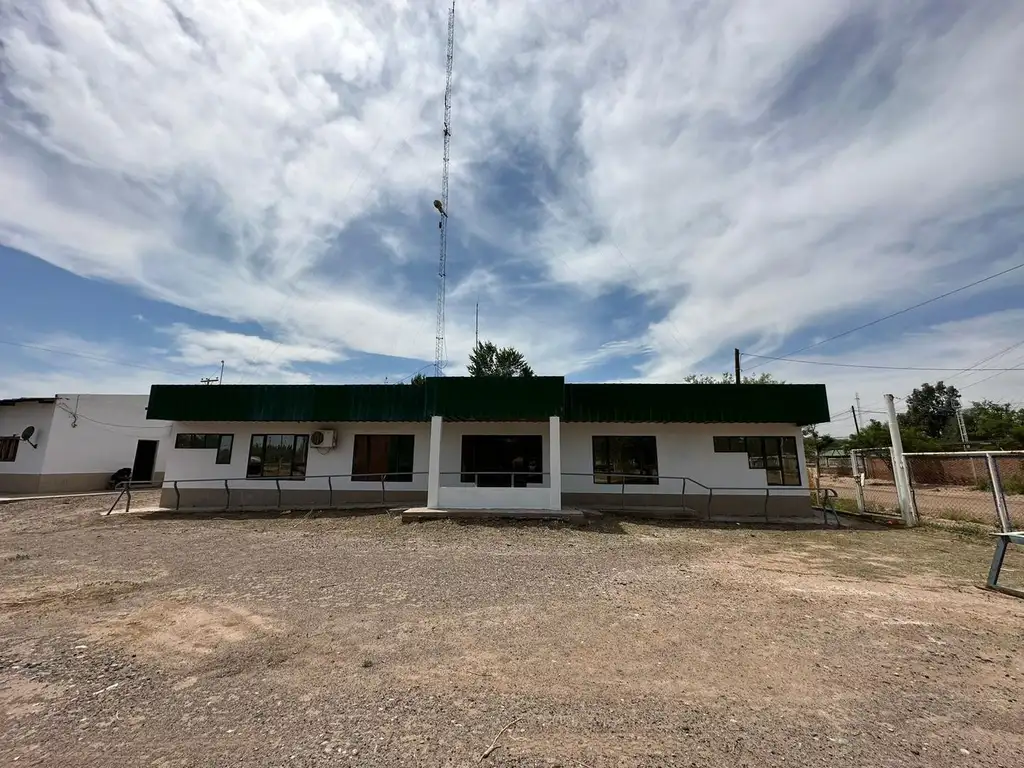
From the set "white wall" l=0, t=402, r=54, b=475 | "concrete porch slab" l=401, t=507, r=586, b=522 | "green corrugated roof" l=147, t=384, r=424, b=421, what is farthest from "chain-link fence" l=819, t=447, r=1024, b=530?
"white wall" l=0, t=402, r=54, b=475

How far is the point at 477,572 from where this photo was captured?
8055mm

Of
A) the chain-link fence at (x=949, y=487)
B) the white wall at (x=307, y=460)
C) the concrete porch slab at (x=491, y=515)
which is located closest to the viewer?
the chain-link fence at (x=949, y=487)

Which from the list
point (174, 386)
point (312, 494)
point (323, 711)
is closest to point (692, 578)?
point (323, 711)

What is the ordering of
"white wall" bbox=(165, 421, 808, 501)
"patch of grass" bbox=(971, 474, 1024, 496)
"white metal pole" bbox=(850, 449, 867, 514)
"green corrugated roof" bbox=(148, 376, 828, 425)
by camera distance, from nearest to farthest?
"green corrugated roof" bbox=(148, 376, 828, 425), "white metal pole" bbox=(850, 449, 867, 514), "white wall" bbox=(165, 421, 808, 501), "patch of grass" bbox=(971, 474, 1024, 496)

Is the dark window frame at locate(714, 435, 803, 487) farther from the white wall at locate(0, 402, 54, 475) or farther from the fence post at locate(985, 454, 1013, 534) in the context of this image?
the white wall at locate(0, 402, 54, 475)

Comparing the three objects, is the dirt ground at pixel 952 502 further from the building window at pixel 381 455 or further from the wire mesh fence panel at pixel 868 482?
the building window at pixel 381 455

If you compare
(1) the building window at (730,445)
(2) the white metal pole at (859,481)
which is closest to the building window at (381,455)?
(1) the building window at (730,445)

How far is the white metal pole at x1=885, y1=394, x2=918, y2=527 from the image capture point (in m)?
13.1

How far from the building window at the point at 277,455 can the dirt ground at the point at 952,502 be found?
1829 cm

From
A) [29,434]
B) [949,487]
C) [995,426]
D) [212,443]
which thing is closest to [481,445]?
[212,443]

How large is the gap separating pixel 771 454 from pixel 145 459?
2921 cm

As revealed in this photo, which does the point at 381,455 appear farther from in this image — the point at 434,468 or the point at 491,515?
the point at 491,515

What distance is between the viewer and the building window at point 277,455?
16.8 metres

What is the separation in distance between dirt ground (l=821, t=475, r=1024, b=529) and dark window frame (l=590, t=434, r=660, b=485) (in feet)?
22.6
